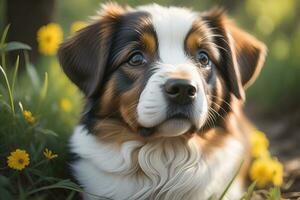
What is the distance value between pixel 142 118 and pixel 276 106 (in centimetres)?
425

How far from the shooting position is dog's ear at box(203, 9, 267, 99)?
15.2ft

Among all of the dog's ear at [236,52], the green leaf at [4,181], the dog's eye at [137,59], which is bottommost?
the green leaf at [4,181]

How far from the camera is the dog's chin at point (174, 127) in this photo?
4.06 metres

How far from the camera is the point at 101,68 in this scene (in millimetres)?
4422

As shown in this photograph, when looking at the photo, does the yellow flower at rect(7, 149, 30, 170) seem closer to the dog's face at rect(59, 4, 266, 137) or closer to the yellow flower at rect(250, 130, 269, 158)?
the dog's face at rect(59, 4, 266, 137)

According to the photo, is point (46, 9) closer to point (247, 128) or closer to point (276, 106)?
point (247, 128)

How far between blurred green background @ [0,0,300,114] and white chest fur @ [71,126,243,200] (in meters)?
2.82

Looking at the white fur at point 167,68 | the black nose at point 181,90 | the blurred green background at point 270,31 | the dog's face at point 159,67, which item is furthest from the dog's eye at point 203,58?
the blurred green background at point 270,31

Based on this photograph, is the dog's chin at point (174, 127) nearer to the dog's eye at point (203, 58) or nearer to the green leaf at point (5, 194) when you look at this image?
the dog's eye at point (203, 58)

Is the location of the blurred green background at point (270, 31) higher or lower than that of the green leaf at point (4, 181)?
higher

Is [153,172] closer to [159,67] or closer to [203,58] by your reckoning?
[159,67]

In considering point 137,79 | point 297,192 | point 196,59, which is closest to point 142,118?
point 137,79

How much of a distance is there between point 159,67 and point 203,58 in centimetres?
42

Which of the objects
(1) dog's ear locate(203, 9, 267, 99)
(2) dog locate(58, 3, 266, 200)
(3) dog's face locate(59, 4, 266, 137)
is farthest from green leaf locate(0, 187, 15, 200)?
(1) dog's ear locate(203, 9, 267, 99)
